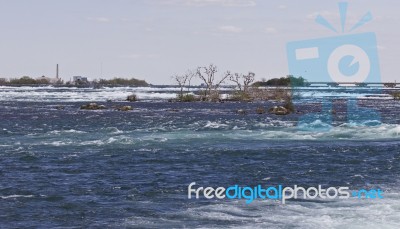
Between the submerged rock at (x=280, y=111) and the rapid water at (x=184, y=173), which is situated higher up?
the submerged rock at (x=280, y=111)

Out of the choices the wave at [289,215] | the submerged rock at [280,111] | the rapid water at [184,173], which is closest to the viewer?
the wave at [289,215]

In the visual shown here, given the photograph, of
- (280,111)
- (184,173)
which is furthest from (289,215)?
(280,111)

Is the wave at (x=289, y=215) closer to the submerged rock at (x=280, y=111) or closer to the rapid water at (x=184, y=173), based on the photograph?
the rapid water at (x=184, y=173)

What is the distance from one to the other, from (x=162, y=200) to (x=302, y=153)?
14.3 m

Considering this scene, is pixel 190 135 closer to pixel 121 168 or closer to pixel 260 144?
pixel 260 144

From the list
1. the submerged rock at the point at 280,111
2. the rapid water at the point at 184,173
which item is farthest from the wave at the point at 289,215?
the submerged rock at the point at 280,111

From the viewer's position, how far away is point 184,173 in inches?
1113

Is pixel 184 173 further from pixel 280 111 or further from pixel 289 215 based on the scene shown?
pixel 280 111

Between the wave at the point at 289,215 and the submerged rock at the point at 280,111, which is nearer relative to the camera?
the wave at the point at 289,215

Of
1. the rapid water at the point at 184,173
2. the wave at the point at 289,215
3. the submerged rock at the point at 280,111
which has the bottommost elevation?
the wave at the point at 289,215

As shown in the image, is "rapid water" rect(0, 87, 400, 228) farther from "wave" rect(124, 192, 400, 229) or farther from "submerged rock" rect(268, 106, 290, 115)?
"submerged rock" rect(268, 106, 290, 115)

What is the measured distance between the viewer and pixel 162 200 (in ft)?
74.0

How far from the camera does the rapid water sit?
19875 millimetres

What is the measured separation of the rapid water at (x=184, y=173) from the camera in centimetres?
1988
